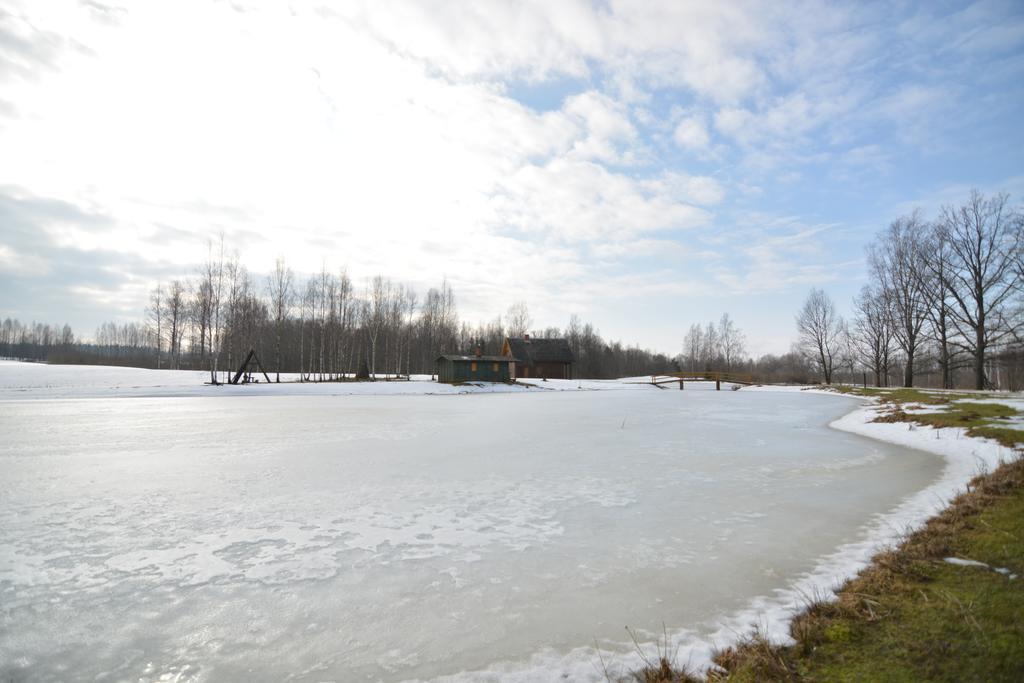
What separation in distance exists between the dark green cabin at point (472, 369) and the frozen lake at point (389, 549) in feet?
109

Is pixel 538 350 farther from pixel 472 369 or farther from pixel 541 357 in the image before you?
pixel 472 369

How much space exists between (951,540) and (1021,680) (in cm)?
257

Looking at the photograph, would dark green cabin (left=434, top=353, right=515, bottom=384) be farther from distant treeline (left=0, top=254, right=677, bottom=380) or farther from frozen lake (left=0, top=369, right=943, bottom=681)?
frozen lake (left=0, top=369, right=943, bottom=681)

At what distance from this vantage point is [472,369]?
4397 centimetres

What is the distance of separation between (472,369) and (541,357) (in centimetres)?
1698

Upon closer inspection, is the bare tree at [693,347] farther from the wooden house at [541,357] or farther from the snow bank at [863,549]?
the snow bank at [863,549]

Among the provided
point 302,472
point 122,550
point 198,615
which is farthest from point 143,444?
point 198,615

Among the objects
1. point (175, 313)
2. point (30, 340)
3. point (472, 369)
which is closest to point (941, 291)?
point (472, 369)

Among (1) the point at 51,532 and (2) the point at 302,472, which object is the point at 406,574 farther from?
(2) the point at 302,472

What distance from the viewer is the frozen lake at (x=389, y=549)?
2994 millimetres

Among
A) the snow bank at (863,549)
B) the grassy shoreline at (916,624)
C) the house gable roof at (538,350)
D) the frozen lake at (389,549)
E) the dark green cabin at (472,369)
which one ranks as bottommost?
the frozen lake at (389,549)

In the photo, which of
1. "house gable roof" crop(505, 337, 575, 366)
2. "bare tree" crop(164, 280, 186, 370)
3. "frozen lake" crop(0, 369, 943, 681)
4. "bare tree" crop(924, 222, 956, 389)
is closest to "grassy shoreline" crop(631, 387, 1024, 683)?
"frozen lake" crop(0, 369, 943, 681)

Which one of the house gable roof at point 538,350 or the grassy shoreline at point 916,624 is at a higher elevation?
the house gable roof at point 538,350

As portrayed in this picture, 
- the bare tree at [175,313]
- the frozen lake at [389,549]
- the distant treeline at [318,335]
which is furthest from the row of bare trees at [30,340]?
the frozen lake at [389,549]
